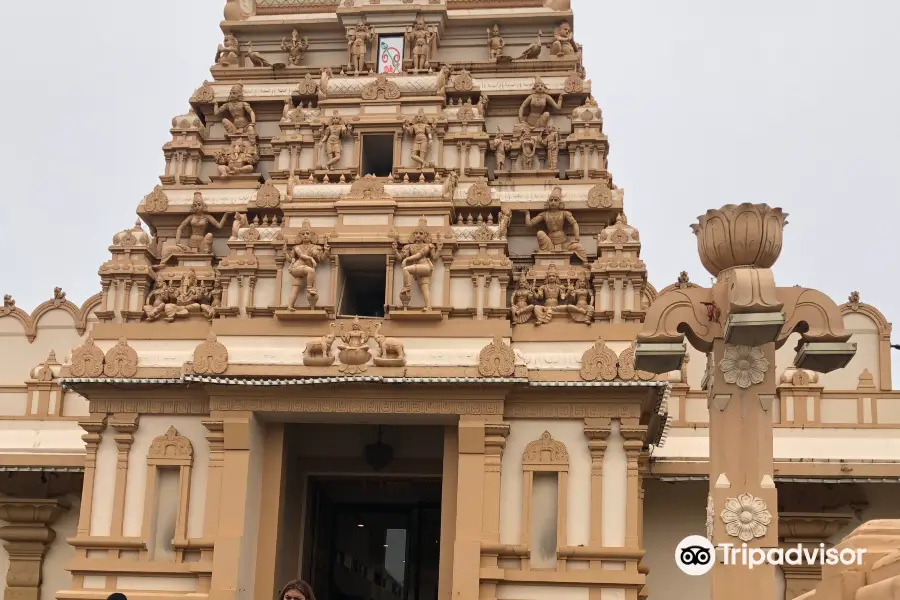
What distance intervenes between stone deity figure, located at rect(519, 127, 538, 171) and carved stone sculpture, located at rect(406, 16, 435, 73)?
2314 mm

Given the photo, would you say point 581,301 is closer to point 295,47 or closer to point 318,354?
point 318,354

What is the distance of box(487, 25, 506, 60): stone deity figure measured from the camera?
2388 cm

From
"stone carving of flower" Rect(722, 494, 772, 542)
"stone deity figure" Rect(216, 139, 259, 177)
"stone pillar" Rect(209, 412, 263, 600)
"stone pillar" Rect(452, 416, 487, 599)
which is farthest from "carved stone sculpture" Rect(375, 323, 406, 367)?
"stone carving of flower" Rect(722, 494, 772, 542)

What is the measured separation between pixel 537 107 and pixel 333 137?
12.7 ft

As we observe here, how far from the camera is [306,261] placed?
19.3 metres

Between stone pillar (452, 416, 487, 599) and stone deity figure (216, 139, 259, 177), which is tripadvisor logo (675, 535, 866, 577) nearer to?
stone pillar (452, 416, 487, 599)

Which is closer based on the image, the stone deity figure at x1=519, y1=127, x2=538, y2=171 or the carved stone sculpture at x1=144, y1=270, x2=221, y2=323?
the carved stone sculpture at x1=144, y1=270, x2=221, y2=323

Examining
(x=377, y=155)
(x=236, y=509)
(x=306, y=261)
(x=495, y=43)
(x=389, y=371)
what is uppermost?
(x=495, y=43)

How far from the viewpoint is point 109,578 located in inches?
725

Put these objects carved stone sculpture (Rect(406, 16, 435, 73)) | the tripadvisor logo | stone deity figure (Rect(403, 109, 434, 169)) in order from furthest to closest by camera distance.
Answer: carved stone sculpture (Rect(406, 16, 435, 73)), stone deity figure (Rect(403, 109, 434, 169)), the tripadvisor logo

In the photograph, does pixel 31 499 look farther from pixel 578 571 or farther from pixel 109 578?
pixel 578 571

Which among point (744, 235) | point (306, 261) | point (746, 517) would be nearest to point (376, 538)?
point (306, 261)

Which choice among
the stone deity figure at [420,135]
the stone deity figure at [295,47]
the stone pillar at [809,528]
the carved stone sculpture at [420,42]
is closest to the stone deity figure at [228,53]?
the stone deity figure at [295,47]

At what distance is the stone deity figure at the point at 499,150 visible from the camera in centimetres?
2217
